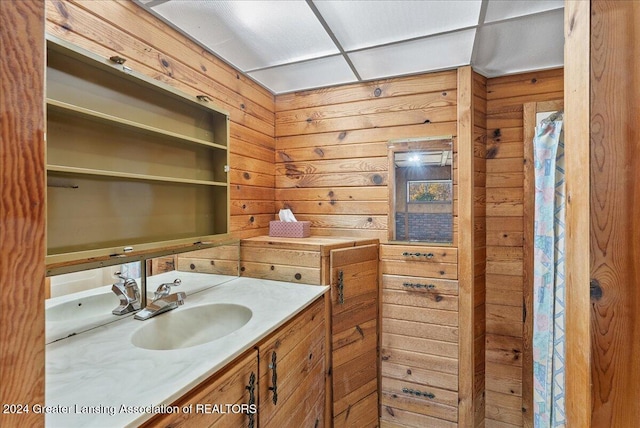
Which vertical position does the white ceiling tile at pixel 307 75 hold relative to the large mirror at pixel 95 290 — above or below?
above

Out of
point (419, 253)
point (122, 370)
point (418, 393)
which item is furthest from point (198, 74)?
point (418, 393)

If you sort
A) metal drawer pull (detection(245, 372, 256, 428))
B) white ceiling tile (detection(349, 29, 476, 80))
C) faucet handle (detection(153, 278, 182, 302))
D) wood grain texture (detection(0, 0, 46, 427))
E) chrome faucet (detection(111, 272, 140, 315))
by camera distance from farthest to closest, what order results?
white ceiling tile (detection(349, 29, 476, 80)) → faucet handle (detection(153, 278, 182, 302)) → chrome faucet (detection(111, 272, 140, 315)) → metal drawer pull (detection(245, 372, 256, 428)) → wood grain texture (detection(0, 0, 46, 427))

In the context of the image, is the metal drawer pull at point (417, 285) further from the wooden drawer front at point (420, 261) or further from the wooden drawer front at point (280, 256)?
the wooden drawer front at point (280, 256)

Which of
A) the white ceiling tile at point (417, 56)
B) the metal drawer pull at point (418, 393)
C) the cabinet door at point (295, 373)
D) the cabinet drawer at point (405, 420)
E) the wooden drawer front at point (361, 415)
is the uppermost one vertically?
the white ceiling tile at point (417, 56)

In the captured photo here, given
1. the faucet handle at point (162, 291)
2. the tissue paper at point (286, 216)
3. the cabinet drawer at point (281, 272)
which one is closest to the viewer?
the faucet handle at point (162, 291)

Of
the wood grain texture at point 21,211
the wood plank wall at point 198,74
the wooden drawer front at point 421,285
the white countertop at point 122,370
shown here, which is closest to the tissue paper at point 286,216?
the wood plank wall at point 198,74

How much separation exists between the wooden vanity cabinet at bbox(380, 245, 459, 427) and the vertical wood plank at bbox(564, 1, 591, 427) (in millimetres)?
1217

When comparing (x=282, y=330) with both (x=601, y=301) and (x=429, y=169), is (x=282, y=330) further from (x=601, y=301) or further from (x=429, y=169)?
(x=429, y=169)

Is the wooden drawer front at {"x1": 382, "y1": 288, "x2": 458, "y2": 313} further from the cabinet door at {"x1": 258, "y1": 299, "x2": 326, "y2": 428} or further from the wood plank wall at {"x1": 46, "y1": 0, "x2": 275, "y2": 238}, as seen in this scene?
the wood plank wall at {"x1": 46, "y1": 0, "x2": 275, "y2": 238}

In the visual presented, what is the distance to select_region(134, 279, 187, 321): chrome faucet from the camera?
123 centimetres

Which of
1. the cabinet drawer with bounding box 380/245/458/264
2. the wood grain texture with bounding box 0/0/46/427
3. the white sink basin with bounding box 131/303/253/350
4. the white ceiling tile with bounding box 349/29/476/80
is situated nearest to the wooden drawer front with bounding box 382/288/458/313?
the cabinet drawer with bounding box 380/245/458/264

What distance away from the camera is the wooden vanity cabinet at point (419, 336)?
1897mm

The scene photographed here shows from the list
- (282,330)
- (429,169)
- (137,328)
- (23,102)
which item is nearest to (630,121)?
(23,102)

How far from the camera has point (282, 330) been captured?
4.04ft
